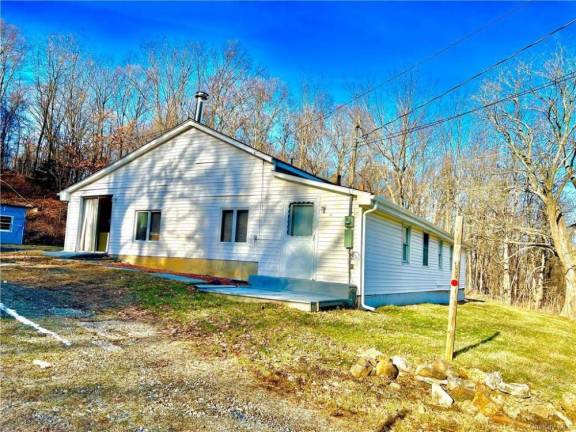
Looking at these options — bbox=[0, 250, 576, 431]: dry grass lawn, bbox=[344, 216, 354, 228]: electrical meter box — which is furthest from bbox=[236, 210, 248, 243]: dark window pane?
bbox=[344, 216, 354, 228]: electrical meter box

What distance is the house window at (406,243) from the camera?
1320cm

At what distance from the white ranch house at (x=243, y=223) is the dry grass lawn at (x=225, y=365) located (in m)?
2.10

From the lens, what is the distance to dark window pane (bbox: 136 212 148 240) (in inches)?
583

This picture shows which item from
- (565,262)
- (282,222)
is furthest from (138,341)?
(565,262)

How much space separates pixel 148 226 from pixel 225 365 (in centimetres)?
1058

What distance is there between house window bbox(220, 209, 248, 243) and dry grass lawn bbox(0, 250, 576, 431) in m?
3.28

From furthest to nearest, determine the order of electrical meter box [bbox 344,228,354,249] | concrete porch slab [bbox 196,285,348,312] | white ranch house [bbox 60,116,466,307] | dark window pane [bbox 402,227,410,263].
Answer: dark window pane [bbox 402,227,410,263]
white ranch house [bbox 60,116,466,307]
electrical meter box [bbox 344,228,354,249]
concrete porch slab [bbox 196,285,348,312]

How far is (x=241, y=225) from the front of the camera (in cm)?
1274

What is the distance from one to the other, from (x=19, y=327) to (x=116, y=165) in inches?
424

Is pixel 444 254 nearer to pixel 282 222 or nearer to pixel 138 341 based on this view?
pixel 282 222

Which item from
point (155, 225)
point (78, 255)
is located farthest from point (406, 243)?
point (78, 255)

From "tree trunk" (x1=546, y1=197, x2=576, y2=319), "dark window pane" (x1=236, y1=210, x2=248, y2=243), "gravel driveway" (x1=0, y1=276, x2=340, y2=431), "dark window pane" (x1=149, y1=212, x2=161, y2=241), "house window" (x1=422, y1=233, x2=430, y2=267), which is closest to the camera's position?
"gravel driveway" (x1=0, y1=276, x2=340, y2=431)

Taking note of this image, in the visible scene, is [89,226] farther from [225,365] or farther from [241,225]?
[225,365]

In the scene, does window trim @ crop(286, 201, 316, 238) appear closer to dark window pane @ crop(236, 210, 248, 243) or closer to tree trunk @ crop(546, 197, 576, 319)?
dark window pane @ crop(236, 210, 248, 243)
